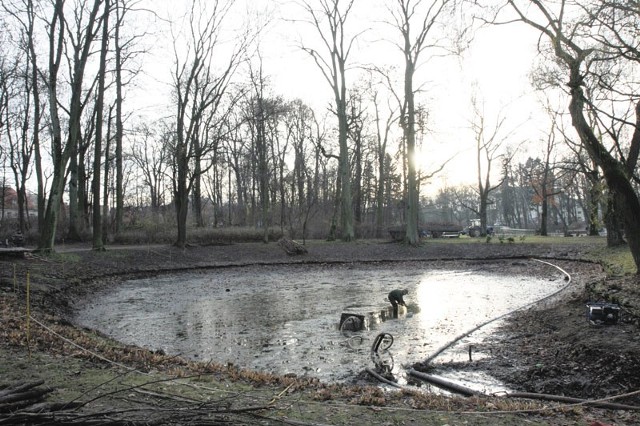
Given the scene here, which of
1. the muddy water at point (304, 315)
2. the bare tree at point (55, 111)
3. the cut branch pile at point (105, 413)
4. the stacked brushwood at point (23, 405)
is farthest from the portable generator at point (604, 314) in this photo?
the bare tree at point (55, 111)

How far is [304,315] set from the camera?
37.8ft

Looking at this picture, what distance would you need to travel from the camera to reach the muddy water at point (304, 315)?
778 cm

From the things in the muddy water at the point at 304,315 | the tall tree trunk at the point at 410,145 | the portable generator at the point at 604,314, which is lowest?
the muddy water at the point at 304,315

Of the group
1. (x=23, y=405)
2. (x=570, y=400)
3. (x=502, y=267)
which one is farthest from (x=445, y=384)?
(x=502, y=267)

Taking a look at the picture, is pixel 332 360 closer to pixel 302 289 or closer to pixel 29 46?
pixel 302 289

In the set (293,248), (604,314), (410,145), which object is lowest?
(604,314)

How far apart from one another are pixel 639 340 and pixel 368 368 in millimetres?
3601

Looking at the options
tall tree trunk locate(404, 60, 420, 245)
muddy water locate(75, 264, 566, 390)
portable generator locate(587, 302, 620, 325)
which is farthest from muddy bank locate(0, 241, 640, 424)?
tall tree trunk locate(404, 60, 420, 245)

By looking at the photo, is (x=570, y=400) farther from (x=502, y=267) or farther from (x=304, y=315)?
(x=502, y=267)

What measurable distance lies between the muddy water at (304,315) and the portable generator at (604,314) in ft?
6.15

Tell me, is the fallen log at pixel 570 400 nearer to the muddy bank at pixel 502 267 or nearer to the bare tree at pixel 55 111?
the muddy bank at pixel 502 267

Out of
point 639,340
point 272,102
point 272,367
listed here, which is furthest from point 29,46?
point 639,340

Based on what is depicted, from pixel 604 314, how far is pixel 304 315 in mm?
6096

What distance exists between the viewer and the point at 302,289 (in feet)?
54.1
